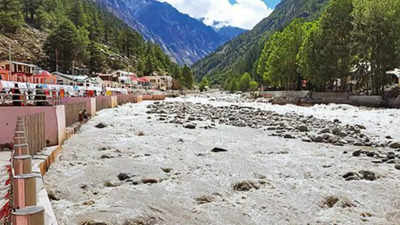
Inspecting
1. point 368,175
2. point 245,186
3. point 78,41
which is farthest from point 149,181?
A: point 78,41

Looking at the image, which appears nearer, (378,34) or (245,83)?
(378,34)

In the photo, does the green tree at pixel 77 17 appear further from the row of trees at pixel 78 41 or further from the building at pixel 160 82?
the building at pixel 160 82

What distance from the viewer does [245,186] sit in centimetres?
729

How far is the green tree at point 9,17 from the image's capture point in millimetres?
76688

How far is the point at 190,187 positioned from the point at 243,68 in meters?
177

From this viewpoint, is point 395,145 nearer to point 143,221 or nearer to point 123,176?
point 123,176

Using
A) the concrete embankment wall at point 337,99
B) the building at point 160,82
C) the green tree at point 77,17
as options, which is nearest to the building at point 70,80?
the concrete embankment wall at point 337,99

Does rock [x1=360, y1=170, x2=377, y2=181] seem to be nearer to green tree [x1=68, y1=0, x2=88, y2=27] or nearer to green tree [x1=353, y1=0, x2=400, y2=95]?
green tree [x1=353, y1=0, x2=400, y2=95]

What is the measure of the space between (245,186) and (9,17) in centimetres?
9278

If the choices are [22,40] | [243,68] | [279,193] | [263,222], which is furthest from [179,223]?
[243,68]

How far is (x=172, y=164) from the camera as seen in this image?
9.55 meters

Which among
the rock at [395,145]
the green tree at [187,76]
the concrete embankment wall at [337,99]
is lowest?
the rock at [395,145]

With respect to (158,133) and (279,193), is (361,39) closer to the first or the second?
(158,133)

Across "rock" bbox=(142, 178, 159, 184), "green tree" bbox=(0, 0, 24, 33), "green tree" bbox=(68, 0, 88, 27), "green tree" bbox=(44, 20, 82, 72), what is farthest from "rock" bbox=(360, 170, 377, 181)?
"green tree" bbox=(68, 0, 88, 27)
